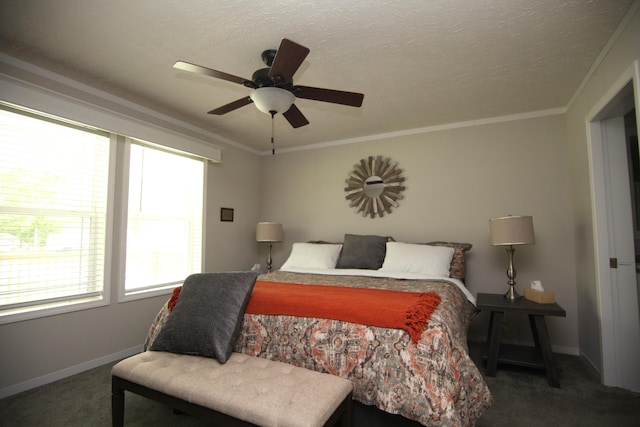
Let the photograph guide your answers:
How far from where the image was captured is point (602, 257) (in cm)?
227

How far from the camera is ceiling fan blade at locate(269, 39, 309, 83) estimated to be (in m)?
1.52

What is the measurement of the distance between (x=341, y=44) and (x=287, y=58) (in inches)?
22.9

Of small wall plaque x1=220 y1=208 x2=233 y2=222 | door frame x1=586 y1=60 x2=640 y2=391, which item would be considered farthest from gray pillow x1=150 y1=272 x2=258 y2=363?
door frame x1=586 y1=60 x2=640 y2=391

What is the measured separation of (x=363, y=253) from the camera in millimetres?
3291

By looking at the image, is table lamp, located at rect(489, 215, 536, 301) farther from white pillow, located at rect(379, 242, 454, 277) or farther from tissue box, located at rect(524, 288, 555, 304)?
white pillow, located at rect(379, 242, 454, 277)

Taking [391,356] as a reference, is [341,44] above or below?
above

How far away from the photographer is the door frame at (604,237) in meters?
2.16

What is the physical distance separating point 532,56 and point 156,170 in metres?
3.47

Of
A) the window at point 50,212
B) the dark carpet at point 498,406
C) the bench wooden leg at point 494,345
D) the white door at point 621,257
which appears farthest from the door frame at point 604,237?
the window at point 50,212

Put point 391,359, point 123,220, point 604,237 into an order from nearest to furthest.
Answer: point 391,359
point 604,237
point 123,220

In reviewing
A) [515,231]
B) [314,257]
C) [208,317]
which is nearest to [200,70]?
[208,317]

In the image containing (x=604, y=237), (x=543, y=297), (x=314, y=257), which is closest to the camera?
(x=604, y=237)

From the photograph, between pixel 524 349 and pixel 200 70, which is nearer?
pixel 200 70

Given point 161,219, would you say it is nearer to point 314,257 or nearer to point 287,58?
point 314,257
